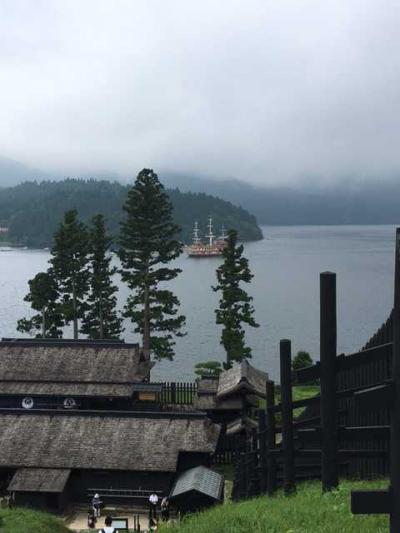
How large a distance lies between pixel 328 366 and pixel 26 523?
470 inches

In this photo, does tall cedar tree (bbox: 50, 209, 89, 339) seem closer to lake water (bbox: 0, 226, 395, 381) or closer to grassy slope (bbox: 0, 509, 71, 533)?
lake water (bbox: 0, 226, 395, 381)

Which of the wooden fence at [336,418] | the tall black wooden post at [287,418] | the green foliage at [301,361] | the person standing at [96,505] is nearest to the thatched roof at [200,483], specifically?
the person standing at [96,505]

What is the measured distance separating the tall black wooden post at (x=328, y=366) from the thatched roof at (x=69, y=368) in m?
24.7

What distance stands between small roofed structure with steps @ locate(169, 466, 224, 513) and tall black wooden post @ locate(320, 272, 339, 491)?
1419 cm

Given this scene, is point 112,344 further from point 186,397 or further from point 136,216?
point 136,216

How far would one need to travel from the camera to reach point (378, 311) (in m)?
79.1

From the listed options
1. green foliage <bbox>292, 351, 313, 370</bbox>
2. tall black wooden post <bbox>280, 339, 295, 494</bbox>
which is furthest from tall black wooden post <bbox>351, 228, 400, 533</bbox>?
green foliage <bbox>292, 351, 313, 370</bbox>

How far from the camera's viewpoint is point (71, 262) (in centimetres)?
4334

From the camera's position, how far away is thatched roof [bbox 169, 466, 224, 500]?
20.2m

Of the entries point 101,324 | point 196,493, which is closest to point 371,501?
→ point 196,493

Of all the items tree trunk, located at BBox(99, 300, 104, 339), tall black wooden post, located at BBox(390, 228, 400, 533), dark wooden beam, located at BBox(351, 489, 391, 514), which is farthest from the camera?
tree trunk, located at BBox(99, 300, 104, 339)

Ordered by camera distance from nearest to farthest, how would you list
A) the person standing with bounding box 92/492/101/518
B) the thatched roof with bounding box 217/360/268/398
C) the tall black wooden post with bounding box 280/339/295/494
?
the tall black wooden post with bounding box 280/339/295/494
the person standing with bounding box 92/492/101/518
the thatched roof with bounding box 217/360/268/398

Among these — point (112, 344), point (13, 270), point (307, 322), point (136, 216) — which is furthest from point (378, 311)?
point (13, 270)

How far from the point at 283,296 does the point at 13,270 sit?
87.1 m
